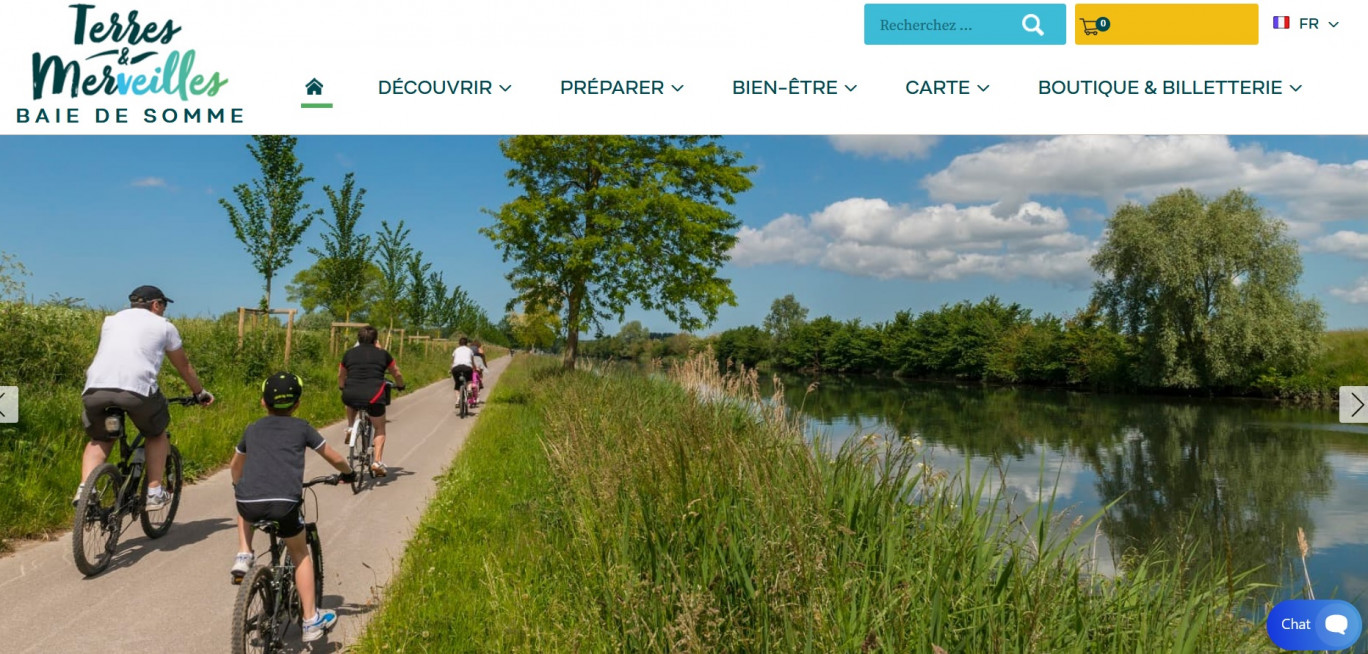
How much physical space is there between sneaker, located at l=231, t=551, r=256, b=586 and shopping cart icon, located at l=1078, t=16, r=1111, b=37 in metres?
8.34

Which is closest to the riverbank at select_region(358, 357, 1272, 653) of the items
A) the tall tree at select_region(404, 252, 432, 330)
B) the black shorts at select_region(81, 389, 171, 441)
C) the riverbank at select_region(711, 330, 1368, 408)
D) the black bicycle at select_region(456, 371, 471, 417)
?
the black shorts at select_region(81, 389, 171, 441)

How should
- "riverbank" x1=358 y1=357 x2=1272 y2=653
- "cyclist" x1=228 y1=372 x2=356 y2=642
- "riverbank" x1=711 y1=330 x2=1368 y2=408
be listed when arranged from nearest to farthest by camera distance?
1. "riverbank" x1=358 y1=357 x2=1272 y2=653
2. "cyclist" x1=228 y1=372 x2=356 y2=642
3. "riverbank" x1=711 y1=330 x2=1368 y2=408

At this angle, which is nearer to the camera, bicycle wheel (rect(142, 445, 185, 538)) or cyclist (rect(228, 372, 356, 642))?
cyclist (rect(228, 372, 356, 642))

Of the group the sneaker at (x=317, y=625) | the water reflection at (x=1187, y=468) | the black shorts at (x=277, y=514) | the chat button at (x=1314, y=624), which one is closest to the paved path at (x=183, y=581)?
the sneaker at (x=317, y=625)

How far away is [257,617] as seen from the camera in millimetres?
3967

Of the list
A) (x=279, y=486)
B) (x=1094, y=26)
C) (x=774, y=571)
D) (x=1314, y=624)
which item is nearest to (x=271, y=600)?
(x=279, y=486)

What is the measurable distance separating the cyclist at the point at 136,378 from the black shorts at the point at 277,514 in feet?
8.16

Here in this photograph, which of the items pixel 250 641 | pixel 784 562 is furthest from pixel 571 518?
→ pixel 784 562

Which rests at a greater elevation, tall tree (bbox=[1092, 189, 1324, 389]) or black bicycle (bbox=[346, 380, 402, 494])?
tall tree (bbox=[1092, 189, 1324, 389])

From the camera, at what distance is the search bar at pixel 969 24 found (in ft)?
24.3

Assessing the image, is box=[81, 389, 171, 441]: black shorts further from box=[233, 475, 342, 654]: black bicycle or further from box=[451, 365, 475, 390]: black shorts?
box=[451, 365, 475, 390]: black shorts

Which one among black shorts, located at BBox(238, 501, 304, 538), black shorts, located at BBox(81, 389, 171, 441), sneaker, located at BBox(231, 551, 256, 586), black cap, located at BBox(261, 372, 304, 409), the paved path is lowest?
the paved path

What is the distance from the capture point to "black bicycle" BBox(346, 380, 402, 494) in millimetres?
8836

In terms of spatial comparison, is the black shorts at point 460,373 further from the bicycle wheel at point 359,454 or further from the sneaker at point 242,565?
the sneaker at point 242,565
